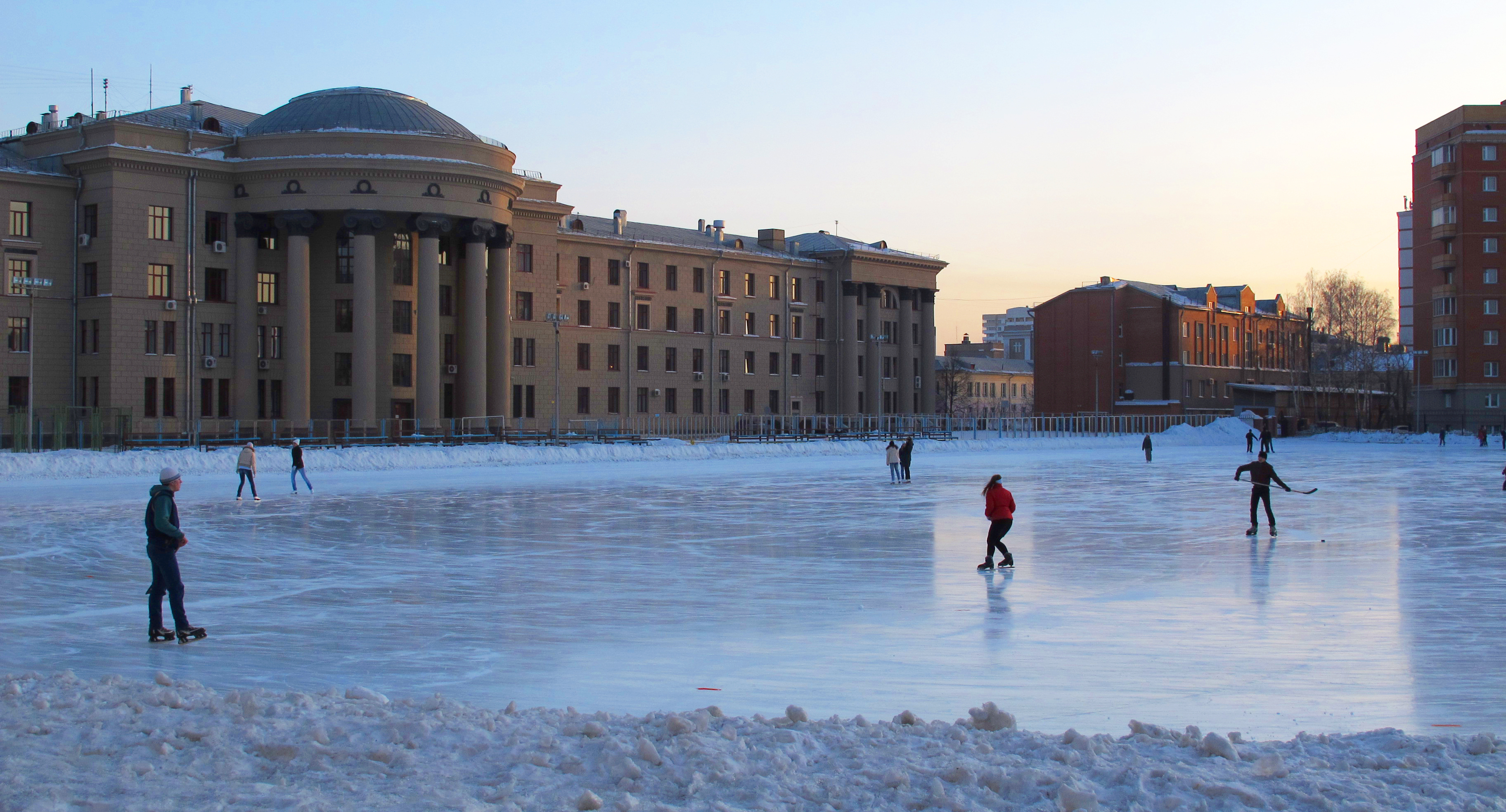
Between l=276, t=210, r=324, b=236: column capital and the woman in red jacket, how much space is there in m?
47.3

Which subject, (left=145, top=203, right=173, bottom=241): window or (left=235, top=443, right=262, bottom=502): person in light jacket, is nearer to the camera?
(left=235, top=443, right=262, bottom=502): person in light jacket

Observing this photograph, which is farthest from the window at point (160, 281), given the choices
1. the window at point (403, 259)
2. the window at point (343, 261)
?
the window at point (403, 259)

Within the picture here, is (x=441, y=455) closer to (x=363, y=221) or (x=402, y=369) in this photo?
(x=363, y=221)

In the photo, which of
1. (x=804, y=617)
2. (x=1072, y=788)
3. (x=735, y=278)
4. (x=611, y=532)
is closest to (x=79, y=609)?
(x=804, y=617)

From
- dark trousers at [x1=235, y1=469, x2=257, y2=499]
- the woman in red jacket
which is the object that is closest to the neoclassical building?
dark trousers at [x1=235, y1=469, x2=257, y2=499]

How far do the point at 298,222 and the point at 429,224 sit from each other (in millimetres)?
5789

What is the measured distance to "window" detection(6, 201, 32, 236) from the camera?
178ft

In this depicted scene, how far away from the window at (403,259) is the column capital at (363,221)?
357 centimetres

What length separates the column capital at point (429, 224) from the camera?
5872cm

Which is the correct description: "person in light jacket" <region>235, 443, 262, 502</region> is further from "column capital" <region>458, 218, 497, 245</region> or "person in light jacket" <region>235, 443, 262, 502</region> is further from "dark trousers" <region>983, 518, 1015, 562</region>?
"column capital" <region>458, 218, 497, 245</region>

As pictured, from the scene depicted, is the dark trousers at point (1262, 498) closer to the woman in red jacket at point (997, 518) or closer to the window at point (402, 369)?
the woman in red jacket at point (997, 518)

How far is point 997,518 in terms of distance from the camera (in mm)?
16938

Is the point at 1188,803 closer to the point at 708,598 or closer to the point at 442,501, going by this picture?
the point at 708,598

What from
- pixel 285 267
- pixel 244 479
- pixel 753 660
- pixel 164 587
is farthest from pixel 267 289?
pixel 753 660
